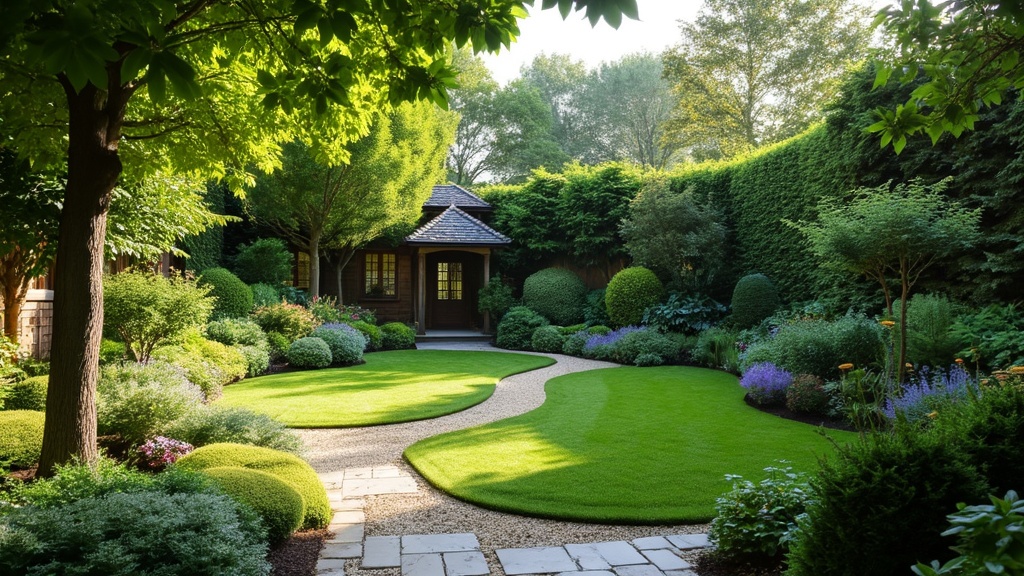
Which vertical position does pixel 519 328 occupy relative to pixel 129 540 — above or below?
above

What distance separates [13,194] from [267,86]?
3.62 metres

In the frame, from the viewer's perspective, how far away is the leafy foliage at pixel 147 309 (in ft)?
27.0

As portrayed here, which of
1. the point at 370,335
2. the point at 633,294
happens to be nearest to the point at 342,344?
the point at 370,335

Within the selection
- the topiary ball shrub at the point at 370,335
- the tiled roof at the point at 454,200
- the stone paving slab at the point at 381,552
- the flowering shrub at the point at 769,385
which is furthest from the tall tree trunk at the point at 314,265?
the stone paving slab at the point at 381,552

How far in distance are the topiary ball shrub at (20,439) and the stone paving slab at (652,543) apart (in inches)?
183

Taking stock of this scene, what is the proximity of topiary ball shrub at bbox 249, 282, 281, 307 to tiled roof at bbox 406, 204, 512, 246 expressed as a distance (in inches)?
171

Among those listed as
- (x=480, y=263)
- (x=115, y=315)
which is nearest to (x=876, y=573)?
(x=115, y=315)

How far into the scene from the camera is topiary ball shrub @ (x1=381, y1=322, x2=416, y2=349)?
1652cm

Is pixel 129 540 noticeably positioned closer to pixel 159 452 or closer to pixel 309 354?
pixel 159 452

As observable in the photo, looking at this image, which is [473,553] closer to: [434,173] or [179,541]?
[179,541]

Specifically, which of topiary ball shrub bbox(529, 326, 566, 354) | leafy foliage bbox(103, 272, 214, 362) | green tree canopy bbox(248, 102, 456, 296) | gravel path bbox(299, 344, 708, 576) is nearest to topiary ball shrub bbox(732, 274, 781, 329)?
topiary ball shrub bbox(529, 326, 566, 354)

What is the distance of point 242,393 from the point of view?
9.62 m

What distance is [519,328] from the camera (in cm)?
1712

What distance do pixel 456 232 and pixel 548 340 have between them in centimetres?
501
